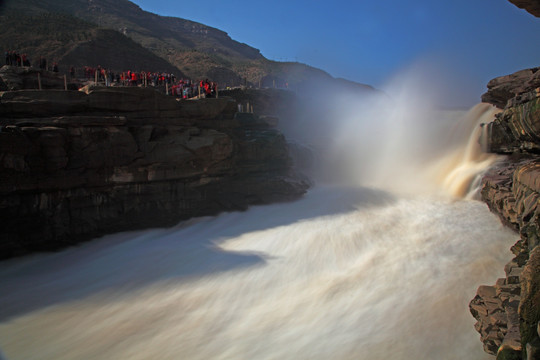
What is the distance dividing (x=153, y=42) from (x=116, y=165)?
50.5 meters

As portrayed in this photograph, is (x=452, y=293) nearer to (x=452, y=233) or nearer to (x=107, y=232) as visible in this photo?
(x=452, y=233)

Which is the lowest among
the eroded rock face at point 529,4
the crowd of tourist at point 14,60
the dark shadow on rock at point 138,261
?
the dark shadow on rock at point 138,261

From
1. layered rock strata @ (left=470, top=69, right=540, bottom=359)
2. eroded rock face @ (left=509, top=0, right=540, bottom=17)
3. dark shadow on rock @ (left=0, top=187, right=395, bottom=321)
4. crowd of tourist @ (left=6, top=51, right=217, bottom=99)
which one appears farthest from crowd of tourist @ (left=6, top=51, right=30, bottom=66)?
layered rock strata @ (left=470, top=69, right=540, bottom=359)

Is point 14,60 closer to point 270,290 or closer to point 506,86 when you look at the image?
point 270,290

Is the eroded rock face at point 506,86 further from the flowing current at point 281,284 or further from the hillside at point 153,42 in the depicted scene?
the hillside at point 153,42

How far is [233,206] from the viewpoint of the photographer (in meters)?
16.6

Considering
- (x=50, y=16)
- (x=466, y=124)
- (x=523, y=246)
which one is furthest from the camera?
(x=50, y=16)

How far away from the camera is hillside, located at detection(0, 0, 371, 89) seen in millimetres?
33688

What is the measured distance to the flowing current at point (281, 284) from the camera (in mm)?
7578

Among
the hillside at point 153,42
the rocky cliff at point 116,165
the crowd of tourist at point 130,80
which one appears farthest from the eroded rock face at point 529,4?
the hillside at point 153,42

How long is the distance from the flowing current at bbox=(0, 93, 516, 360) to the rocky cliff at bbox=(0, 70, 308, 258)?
0.90m

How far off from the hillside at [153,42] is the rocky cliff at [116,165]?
507 cm

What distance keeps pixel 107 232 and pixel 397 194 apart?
14133 mm

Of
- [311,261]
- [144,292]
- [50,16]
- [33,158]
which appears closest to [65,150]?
[33,158]
